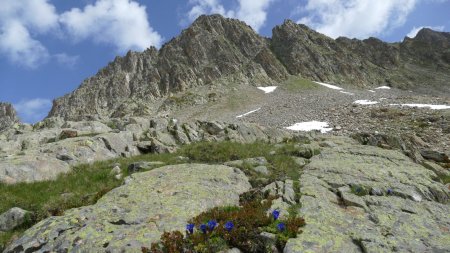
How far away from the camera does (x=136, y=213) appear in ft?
32.3

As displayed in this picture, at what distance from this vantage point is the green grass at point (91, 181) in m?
11.7

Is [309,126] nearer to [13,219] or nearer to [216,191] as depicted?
[216,191]

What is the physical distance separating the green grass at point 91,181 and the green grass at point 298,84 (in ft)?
325

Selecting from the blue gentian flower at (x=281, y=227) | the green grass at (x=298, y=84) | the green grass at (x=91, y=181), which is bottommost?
the blue gentian flower at (x=281, y=227)

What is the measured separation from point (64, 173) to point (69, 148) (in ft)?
12.4

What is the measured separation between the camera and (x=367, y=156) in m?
18.4

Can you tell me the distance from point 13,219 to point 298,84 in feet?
377

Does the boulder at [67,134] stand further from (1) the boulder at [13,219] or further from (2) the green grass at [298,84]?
(2) the green grass at [298,84]

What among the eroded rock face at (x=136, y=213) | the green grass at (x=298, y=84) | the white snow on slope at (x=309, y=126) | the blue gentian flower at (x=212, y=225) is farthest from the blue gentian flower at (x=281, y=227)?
the green grass at (x=298, y=84)

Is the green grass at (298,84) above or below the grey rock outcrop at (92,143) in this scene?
above

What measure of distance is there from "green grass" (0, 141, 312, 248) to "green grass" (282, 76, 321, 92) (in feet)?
325

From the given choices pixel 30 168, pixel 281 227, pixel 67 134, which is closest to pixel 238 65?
pixel 67 134

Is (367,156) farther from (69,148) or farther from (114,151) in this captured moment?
(69,148)

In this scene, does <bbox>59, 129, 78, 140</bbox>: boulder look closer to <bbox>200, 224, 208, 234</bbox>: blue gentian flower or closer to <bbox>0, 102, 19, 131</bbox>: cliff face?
<bbox>200, 224, 208, 234</bbox>: blue gentian flower
